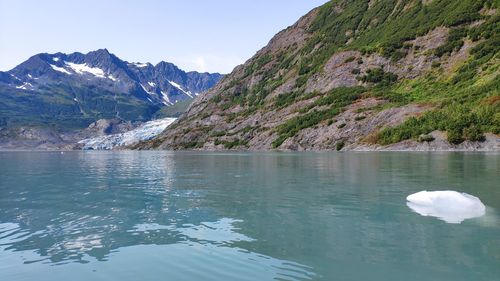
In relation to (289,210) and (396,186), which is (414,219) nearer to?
(289,210)

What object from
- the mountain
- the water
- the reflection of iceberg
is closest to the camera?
the water

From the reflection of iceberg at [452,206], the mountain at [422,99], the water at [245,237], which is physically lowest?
the water at [245,237]

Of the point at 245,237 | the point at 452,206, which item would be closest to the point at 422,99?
the point at 452,206

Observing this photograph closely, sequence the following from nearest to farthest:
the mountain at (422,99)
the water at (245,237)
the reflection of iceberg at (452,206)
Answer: the water at (245,237), the reflection of iceberg at (452,206), the mountain at (422,99)

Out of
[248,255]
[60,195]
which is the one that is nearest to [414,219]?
[248,255]

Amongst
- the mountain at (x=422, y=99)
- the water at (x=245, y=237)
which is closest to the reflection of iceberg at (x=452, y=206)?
the water at (x=245, y=237)

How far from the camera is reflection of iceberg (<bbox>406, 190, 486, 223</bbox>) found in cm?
2364

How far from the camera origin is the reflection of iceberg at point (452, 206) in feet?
77.6

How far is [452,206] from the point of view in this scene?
80.0ft

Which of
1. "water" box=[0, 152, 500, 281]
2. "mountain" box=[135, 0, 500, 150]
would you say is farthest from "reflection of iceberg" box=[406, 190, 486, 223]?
"mountain" box=[135, 0, 500, 150]

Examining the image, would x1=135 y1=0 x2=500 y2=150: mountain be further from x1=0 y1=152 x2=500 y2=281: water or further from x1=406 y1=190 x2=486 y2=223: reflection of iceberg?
x1=406 y1=190 x2=486 y2=223: reflection of iceberg

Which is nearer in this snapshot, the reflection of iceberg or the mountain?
the reflection of iceberg

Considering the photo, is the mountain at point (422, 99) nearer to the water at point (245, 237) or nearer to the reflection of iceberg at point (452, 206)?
the water at point (245, 237)

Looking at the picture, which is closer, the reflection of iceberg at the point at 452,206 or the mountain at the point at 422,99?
the reflection of iceberg at the point at 452,206
